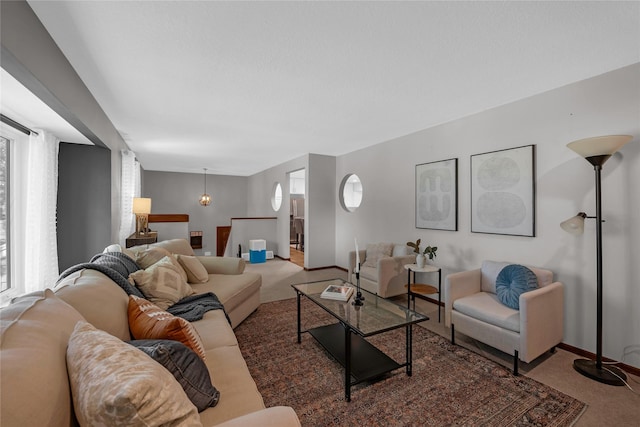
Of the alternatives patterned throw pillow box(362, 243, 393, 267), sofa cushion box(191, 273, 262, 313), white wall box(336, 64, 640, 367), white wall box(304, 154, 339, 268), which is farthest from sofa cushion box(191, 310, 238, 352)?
white wall box(304, 154, 339, 268)

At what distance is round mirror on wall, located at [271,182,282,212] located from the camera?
280 inches

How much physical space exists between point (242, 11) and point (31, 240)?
276cm

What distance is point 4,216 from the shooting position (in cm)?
240

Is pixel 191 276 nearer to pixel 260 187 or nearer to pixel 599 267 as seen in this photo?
pixel 599 267

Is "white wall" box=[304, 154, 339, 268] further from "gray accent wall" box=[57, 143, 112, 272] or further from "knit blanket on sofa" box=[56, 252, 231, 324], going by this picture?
"gray accent wall" box=[57, 143, 112, 272]

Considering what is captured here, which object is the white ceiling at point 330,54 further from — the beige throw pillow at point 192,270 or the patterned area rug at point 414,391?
the patterned area rug at point 414,391

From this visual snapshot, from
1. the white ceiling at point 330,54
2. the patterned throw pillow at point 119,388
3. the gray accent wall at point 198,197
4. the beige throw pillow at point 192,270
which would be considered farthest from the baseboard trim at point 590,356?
the gray accent wall at point 198,197

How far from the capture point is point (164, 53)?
75.4 inches

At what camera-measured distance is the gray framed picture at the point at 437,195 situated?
10.9ft

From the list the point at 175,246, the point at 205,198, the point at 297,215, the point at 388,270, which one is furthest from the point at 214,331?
the point at 297,215

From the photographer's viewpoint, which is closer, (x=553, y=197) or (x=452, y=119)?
(x=553, y=197)

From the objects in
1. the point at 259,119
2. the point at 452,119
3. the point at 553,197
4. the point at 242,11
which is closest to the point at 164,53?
the point at 242,11

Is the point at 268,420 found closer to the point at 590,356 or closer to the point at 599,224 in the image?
the point at 599,224

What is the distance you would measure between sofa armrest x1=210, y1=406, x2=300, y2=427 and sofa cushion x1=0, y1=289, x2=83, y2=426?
48 cm
